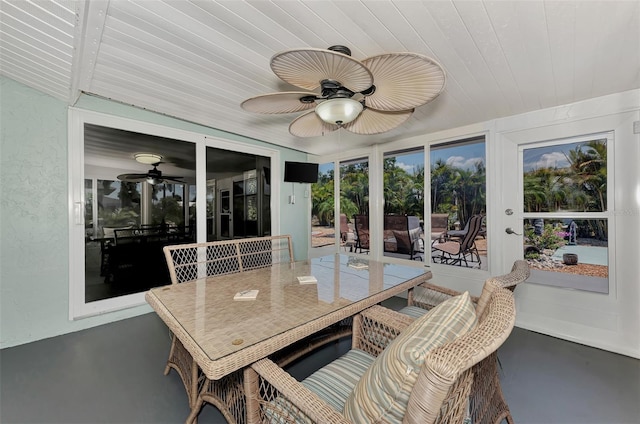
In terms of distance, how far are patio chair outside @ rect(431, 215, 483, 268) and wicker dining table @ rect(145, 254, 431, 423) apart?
1494 millimetres

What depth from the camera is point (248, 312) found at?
1309mm

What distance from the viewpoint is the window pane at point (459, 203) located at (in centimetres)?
312

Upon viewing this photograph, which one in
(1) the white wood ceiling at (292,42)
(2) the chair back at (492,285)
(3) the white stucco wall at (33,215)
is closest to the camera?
(2) the chair back at (492,285)

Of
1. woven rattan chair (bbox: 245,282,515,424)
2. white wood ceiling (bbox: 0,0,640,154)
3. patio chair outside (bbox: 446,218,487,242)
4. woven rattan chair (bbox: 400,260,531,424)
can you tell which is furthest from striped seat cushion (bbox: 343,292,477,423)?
patio chair outside (bbox: 446,218,487,242)

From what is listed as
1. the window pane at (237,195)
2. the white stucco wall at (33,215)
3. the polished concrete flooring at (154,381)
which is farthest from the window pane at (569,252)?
the white stucco wall at (33,215)

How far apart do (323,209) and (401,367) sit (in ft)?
13.6

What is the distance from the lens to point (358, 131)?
2.18 meters

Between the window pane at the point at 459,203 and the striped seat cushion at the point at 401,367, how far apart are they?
8.71 feet

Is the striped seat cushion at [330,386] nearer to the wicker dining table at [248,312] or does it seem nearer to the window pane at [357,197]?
the wicker dining table at [248,312]

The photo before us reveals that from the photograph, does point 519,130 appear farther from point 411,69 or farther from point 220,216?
point 220,216

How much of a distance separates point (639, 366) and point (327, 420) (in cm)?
293

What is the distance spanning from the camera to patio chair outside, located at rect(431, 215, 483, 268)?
3160 mm

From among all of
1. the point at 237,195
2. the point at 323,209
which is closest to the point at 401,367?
the point at 237,195

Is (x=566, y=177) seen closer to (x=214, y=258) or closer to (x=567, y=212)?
(x=567, y=212)
